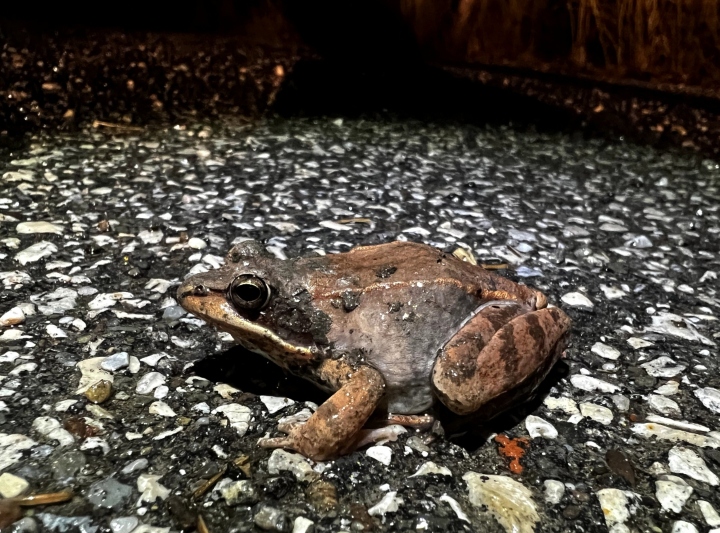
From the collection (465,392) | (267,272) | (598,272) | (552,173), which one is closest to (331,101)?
(552,173)

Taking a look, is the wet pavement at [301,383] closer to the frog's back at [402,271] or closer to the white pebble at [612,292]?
the white pebble at [612,292]

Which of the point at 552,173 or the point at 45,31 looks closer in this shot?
the point at 552,173

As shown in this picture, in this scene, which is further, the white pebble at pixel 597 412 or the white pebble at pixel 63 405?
the white pebble at pixel 597 412

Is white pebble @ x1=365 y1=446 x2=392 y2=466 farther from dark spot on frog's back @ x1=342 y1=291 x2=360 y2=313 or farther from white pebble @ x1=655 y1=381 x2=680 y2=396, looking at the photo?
white pebble @ x1=655 y1=381 x2=680 y2=396

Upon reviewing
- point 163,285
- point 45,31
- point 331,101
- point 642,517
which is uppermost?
point 45,31

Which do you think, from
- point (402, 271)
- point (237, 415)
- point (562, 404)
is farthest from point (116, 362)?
point (562, 404)

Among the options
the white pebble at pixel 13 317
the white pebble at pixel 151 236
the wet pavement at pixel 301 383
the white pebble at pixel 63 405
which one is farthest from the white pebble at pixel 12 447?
the white pebble at pixel 151 236

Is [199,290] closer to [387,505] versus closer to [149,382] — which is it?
[149,382]

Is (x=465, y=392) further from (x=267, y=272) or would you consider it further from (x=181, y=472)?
(x=181, y=472)
